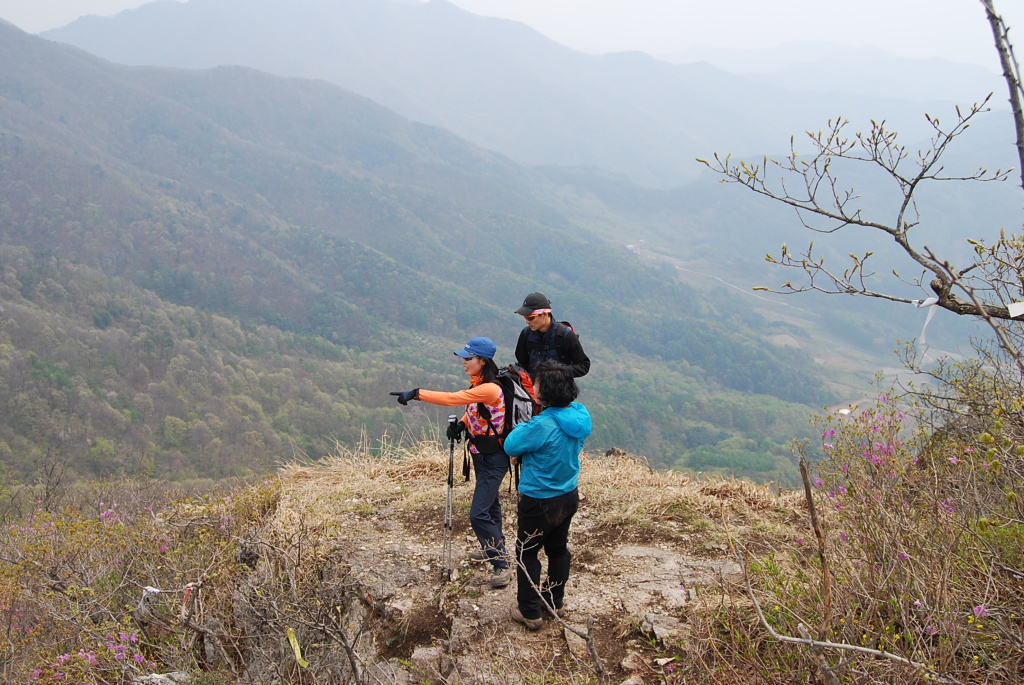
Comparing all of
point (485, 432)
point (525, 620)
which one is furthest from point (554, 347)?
point (525, 620)

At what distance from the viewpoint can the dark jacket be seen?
14.3 ft

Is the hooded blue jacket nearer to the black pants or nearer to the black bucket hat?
the black pants

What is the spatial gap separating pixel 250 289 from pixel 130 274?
12563 mm

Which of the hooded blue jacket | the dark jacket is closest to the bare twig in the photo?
the hooded blue jacket

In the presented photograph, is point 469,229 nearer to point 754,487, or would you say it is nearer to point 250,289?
point 250,289

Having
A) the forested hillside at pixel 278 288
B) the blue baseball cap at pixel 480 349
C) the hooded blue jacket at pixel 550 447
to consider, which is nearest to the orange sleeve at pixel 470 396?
the blue baseball cap at pixel 480 349

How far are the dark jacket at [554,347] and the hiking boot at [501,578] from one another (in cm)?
131

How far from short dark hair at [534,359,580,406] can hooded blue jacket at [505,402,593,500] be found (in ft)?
0.22

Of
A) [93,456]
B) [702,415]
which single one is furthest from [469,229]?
[93,456]

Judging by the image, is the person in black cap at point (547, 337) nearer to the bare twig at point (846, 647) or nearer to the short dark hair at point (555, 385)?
the short dark hair at point (555, 385)

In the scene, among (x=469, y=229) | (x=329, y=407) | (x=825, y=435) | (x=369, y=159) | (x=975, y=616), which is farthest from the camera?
(x=369, y=159)

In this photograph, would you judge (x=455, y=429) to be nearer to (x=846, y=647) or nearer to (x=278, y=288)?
(x=846, y=647)

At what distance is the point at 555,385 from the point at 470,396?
80cm

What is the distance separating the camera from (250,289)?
77.8m
